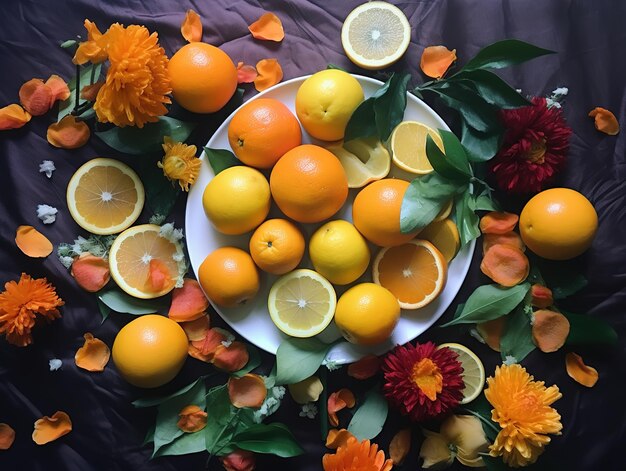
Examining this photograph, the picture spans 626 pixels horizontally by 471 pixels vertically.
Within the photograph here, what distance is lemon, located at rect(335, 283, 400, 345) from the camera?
101 cm

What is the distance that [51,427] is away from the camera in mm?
1170

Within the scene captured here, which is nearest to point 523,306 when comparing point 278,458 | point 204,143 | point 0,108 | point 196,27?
point 278,458

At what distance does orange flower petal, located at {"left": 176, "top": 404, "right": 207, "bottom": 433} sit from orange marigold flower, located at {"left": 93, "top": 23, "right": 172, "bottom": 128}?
54cm

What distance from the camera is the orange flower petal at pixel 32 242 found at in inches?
46.0

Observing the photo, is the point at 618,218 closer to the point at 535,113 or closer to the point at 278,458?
the point at 535,113

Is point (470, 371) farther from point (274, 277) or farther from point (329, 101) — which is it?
point (329, 101)

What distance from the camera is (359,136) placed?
106 centimetres

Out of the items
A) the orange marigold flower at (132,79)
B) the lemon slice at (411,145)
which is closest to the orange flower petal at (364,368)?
the lemon slice at (411,145)

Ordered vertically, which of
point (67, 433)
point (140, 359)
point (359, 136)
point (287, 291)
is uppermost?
point (359, 136)

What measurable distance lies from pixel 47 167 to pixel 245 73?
1.43ft

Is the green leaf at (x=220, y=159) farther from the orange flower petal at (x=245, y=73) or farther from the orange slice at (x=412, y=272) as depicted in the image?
the orange slice at (x=412, y=272)

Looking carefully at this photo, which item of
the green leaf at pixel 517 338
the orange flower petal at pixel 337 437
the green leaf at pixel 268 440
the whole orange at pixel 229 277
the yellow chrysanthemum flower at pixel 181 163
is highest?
the yellow chrysanthemum flower at pixel 181 163

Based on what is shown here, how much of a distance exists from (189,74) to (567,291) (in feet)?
2.69

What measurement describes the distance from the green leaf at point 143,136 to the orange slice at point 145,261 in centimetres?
15
